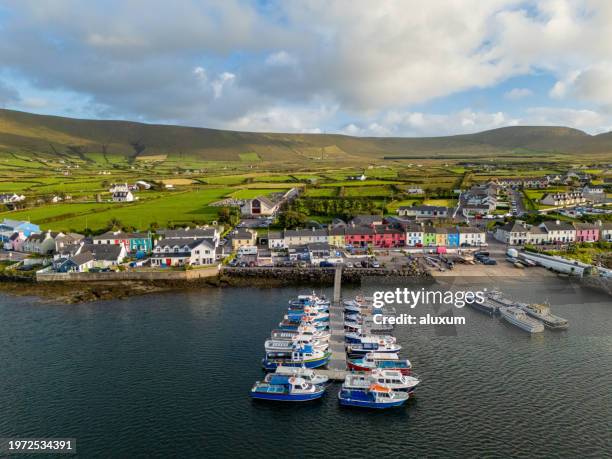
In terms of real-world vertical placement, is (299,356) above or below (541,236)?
below

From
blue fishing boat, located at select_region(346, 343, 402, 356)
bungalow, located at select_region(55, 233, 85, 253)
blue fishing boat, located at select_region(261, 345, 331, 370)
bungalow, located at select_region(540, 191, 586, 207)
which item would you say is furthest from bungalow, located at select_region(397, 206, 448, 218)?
blue fishing boat, located at select_region(261, 345, 331, 370)

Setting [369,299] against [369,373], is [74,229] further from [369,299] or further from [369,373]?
[369,373]

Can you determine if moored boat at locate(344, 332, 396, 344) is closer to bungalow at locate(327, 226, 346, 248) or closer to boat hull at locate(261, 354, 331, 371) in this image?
boat hull at locate(261, 354, 331, 371)

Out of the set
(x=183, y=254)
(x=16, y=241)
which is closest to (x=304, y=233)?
(x=183, y=254)

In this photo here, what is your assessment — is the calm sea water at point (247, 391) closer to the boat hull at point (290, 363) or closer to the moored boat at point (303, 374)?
the boat hull at point (290, 363)

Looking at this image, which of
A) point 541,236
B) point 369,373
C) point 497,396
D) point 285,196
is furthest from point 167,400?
point 285,196

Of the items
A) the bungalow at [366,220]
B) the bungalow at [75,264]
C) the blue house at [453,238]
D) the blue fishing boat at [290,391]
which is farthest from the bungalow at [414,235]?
the bungalow at [75,264]

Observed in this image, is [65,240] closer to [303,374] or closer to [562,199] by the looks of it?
[303,374]
